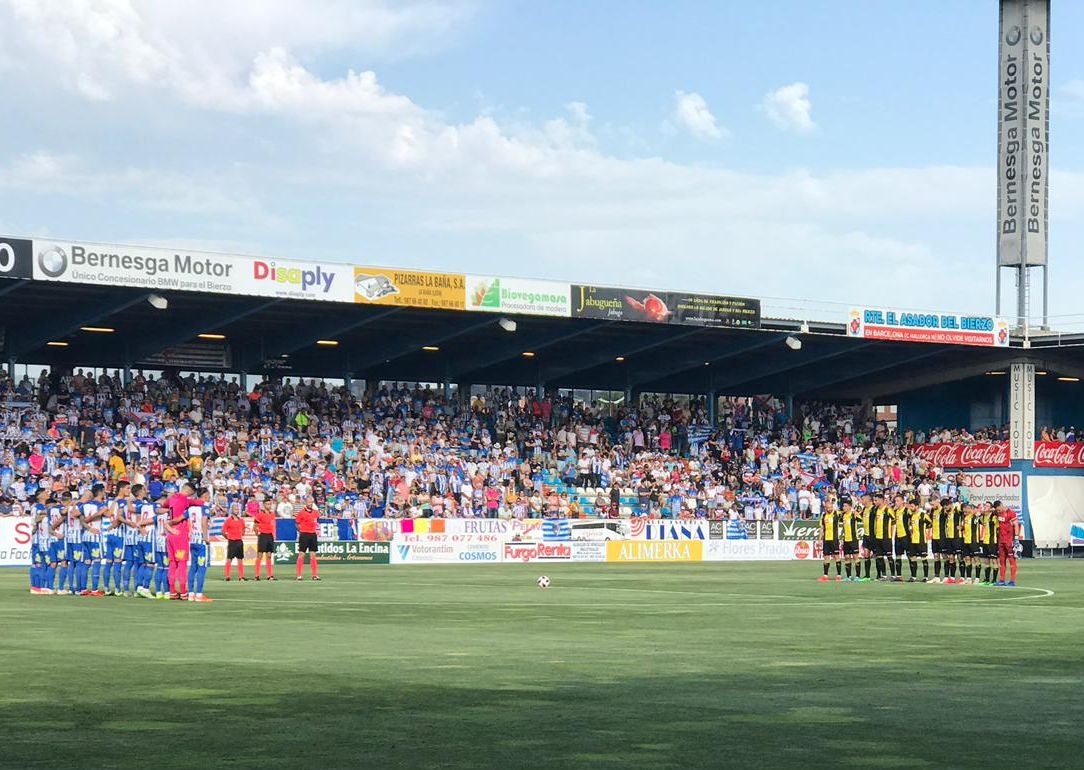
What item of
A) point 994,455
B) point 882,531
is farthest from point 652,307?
point 882,531

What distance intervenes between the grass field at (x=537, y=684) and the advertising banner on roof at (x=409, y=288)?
85.4 ft

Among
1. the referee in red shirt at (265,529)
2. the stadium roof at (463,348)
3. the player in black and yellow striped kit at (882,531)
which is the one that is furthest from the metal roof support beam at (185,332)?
the player in black and yellow striped kit at (882,531)

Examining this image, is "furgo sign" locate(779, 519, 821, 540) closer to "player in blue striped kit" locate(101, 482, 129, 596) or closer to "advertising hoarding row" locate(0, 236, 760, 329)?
"advertising hoarding row" locate(0, 236, 760, 329)

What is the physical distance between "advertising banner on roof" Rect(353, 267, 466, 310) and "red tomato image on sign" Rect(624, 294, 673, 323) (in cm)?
679

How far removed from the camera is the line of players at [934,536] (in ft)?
112

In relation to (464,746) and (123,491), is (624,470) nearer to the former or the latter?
(123,491)

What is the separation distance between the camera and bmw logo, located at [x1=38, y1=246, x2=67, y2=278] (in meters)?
45.0

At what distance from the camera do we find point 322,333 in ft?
182

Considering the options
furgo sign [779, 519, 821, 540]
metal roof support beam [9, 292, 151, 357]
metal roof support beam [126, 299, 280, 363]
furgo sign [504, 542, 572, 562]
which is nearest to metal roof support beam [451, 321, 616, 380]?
furgo sign [779, 519, 821, 540]

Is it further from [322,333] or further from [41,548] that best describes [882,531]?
[322,333]

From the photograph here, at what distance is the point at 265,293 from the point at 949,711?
39839 mm

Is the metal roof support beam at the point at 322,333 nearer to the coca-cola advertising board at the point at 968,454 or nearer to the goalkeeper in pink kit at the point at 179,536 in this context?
the coca-cola advertising board at the point at 968,454

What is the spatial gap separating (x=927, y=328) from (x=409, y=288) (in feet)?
73.5

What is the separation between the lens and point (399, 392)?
60.1 m
